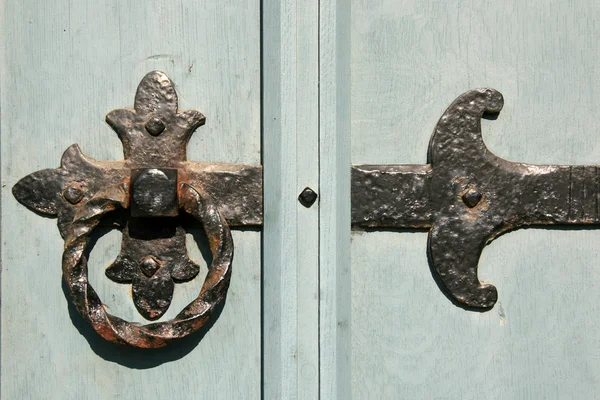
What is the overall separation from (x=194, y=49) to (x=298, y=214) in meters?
0.23

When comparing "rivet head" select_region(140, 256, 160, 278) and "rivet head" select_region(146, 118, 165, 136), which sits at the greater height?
"rivet head" select_region(146, 118, 165, 136)

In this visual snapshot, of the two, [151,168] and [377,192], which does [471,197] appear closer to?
[377,192]

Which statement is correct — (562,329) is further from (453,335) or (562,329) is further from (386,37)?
(386,37)

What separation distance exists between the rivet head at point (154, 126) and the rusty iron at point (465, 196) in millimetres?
224

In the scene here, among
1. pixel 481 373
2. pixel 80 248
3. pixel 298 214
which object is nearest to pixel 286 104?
pixel 298 214

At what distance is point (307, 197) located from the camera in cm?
75

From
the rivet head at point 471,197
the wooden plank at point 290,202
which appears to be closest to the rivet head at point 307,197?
the wooden plank at point 290,202

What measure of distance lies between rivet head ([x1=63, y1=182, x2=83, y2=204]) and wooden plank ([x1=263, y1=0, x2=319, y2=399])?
0.69 feet

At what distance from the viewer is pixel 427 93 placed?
2.60ft

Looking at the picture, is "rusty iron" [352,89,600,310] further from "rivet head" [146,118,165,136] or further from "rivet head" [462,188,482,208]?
"rivet head" [146,118,165,136]

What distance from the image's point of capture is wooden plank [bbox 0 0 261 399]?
2.58 feet

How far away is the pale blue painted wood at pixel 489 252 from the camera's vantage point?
0.79 m

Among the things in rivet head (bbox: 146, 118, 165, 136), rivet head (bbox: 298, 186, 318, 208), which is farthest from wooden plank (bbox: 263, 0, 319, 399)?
rivet head (bbox: 146, 118, 165, 136)

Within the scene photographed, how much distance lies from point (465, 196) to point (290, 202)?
200mm
